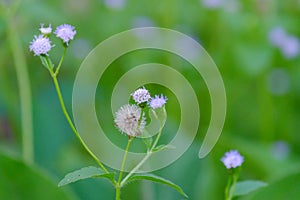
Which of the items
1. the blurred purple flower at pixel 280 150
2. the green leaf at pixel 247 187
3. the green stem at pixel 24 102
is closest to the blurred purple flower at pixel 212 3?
the blurred purple flower at pixel 280 150

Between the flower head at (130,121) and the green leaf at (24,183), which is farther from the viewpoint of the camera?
the green leaf at (24,183)

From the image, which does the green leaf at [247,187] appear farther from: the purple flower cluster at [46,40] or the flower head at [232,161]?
the purple flower cluster at [46,40]

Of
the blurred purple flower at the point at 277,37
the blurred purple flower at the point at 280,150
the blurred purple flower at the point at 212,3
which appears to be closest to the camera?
the blurred purple flower at the point at 280,150

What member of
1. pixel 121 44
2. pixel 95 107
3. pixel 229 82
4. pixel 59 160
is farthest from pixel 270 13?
pixel 59 160

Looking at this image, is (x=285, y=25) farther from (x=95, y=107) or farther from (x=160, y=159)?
(x=160, y=159)

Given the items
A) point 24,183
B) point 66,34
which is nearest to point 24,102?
point 24,183

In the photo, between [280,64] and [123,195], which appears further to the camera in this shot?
[280,64]
